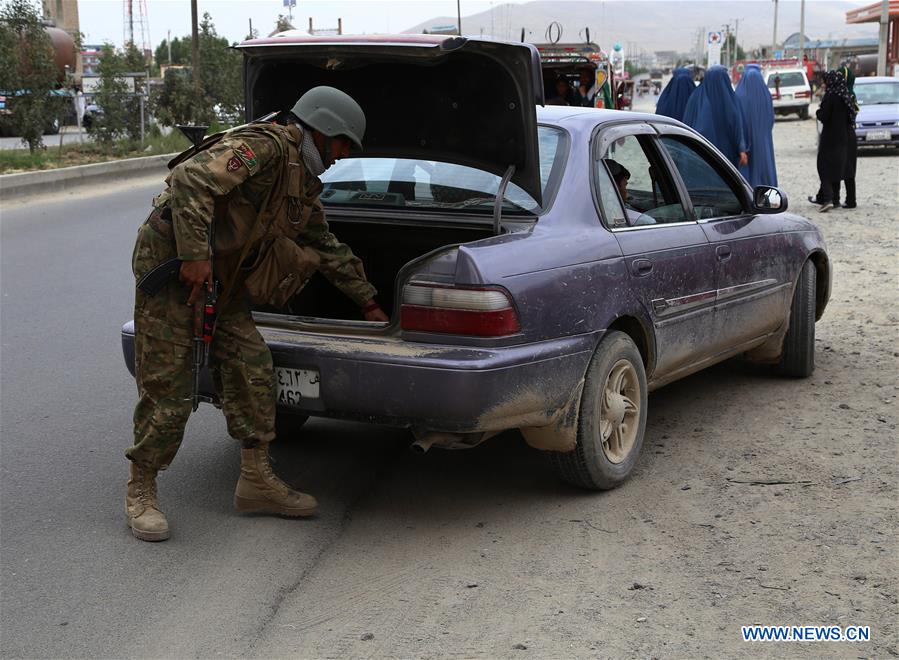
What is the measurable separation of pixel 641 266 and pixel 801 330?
215cm

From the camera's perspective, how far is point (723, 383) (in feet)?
22.3

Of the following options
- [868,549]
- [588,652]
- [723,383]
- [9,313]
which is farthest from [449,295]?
[9,313]

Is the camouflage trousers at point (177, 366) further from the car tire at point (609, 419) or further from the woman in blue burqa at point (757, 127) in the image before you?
the woman in blue burqa at point (757, 127)

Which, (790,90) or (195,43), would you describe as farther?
(790,90)

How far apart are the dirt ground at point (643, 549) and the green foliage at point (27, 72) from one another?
632 inches

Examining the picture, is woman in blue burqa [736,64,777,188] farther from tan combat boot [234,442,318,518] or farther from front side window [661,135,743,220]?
tan combat boot [234,442,318,518]

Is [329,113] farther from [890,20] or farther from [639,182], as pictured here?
[890,20]

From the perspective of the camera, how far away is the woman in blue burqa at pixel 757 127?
11.5 metres

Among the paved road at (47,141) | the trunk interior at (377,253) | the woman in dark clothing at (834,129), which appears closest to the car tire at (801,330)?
the trunk interior at (377,253)

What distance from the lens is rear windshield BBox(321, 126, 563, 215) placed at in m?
4.88

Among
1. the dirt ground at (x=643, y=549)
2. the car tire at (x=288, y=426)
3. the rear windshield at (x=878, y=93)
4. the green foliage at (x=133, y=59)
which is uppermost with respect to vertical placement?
the green foliage at (x=133, y=59)

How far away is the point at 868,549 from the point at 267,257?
2.46 meters

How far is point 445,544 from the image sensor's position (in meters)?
4.28

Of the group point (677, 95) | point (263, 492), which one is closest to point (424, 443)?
point (263, 492)
